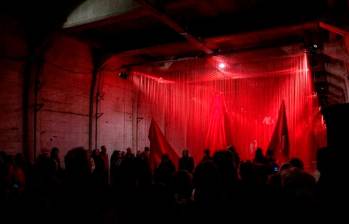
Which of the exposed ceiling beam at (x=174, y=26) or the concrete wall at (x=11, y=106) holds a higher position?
the exposed ceiling beam at (x=174, y=26)

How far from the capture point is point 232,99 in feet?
37.4

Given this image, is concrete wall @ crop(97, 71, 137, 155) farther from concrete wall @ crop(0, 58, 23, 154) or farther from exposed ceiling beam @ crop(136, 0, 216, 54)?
exposed ceiling beam @ crop(136, 0, 216, 54)

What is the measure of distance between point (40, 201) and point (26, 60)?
642cm

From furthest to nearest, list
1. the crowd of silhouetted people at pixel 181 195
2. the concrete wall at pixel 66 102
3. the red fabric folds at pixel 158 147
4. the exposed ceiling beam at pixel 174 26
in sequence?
the red fabric folds at pixel 158 147, the concrete wall at pixel 66 102, the exposed ceiling beam at pixel 174 26, the crowd of silhouetted people at pixel 181 195

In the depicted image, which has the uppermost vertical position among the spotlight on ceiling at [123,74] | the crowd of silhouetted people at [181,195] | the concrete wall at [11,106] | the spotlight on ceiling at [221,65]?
the spotlight on ceiling at [221,65]

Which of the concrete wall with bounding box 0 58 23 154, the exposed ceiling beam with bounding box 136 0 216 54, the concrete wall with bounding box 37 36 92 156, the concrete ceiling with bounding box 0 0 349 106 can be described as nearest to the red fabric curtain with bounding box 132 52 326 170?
the concrete ceiling with bounding box 0 0 349 106

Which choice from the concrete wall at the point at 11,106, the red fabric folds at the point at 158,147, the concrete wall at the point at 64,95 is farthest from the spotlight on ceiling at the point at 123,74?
the concrete wall at the point at 11,106

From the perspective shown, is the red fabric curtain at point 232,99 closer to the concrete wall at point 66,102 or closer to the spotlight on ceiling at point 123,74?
the spotlight on ceiling at point 123,74

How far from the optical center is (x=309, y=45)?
31.9 feet

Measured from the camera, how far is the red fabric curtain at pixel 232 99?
1001 cm

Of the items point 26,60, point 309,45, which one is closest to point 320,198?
point 309,45

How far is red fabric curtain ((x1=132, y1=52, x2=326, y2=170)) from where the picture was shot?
10008 mm

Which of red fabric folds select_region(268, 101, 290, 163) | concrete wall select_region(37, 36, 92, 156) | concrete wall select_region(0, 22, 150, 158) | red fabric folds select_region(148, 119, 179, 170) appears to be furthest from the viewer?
red fabric folds select_region(148, 119, 179, 170)

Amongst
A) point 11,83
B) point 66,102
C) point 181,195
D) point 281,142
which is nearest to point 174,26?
point 66,102
